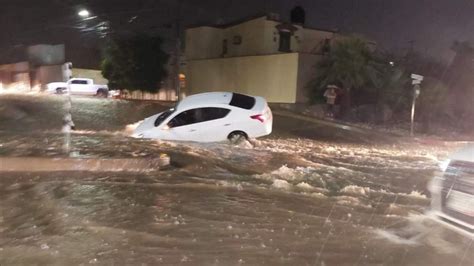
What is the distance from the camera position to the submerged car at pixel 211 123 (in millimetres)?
14789

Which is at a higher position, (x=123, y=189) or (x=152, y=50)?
(x=152, y=50)

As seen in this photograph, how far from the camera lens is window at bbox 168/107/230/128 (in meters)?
14.9

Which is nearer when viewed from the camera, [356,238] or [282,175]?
[356,238]

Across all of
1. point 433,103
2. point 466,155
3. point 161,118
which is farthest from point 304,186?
point 433,103

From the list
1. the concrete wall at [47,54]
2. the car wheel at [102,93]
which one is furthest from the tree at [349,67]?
the concrete wall at [47,54]

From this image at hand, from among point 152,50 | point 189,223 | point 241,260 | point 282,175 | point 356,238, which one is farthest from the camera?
point 152,50

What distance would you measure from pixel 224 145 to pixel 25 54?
147 ft

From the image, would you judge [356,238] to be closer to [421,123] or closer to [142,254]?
[142,254]

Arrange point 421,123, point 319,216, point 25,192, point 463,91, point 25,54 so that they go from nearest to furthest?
1. point 319,216
2. point 25,192
3. point 421,123
4. point 463,91
5. point 25,54

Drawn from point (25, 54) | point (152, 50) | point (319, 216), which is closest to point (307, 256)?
point (319, 216)

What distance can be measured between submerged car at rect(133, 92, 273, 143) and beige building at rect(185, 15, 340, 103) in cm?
1366

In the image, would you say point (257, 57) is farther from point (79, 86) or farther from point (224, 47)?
point (79, 86)

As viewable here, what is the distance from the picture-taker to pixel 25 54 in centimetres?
5288

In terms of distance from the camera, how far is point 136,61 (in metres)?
39.5
